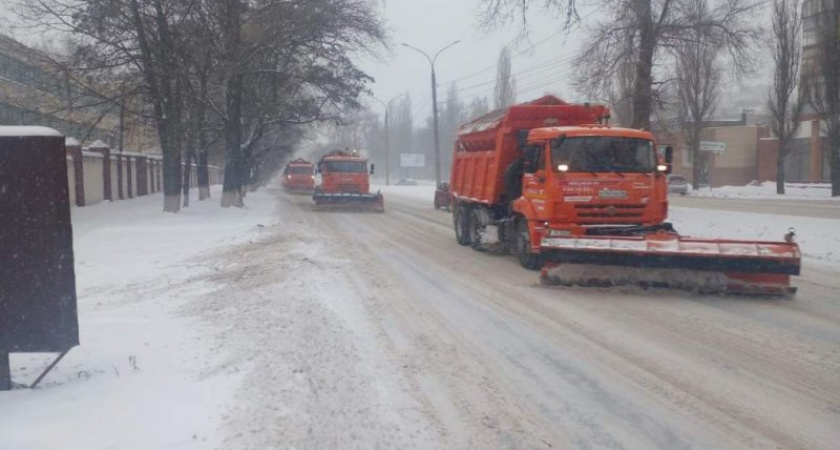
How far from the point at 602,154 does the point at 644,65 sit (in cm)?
1166

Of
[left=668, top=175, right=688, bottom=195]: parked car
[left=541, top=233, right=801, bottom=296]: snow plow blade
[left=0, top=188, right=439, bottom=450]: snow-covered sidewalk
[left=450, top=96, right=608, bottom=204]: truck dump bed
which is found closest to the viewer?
[left=0, top=188, right=439, bottom=450]: snow-covered sidewalk

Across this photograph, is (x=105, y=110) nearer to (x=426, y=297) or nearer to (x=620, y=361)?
(x=426, y=297)

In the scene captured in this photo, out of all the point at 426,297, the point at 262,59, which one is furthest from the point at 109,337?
the point at 262,59

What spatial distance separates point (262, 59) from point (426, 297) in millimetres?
19593

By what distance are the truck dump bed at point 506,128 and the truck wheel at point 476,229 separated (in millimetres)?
368

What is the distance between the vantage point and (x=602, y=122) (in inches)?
649

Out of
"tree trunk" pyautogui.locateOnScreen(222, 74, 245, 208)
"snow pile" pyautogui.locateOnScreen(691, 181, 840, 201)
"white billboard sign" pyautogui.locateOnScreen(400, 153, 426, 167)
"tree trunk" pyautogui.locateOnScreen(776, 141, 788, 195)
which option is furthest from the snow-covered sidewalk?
"white billboard sign" pyautogui.locateOnScreen(400, 153, 426, 167)

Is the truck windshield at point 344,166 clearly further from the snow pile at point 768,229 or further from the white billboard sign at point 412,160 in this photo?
the white billboard sign at point 412,160

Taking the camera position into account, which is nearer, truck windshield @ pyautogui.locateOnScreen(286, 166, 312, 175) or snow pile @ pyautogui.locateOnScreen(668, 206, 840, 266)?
snow pile @ pyautogui.locateOnScreen(668, 206, 840, 266)

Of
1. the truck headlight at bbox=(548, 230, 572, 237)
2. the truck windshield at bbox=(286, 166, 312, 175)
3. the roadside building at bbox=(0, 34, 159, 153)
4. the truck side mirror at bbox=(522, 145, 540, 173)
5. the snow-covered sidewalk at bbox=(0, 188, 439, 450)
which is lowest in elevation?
the snow-covered sidewalk at bbox=(0, 188, 439, 450)

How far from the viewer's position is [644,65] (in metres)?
23.9

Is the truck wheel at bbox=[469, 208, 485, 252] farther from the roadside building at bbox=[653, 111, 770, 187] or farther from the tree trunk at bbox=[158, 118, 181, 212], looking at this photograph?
the roadside building at bbox=[653, 111, 770, 187]

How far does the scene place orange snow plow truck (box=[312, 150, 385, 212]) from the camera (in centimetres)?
3488

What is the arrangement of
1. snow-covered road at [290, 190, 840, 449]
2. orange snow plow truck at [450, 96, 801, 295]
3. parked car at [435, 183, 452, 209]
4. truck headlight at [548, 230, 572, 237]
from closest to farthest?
snow-covered road at [290, 190, 840, 449]
orange snow plow truck at [450, 96, 801, 295]
truck headlight at [548, 230, 572, 237]
parked car at [435, 183, 452, 209]
